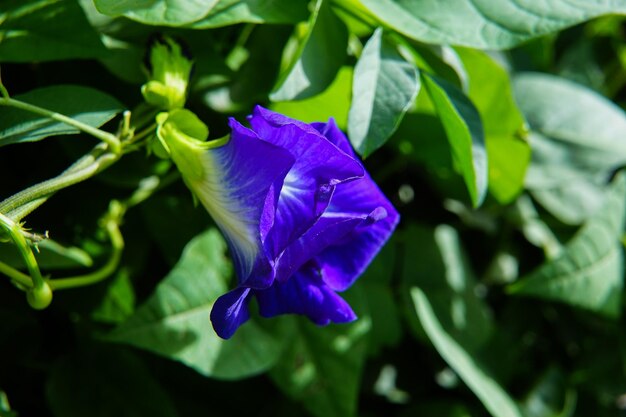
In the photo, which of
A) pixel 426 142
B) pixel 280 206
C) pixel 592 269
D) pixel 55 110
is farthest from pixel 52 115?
pixel 592 269

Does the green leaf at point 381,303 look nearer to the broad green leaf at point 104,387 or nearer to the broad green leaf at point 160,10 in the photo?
the broad green leaf at point 104,387

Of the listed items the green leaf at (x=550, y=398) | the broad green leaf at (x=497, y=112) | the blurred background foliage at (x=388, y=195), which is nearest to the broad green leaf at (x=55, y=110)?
the blurred background foliage at (x=388, y=195)

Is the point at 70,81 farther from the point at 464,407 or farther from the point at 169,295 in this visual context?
the point at 464,407

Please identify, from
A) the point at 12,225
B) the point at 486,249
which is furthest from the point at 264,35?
the point at 486,249

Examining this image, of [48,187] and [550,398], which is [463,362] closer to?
[550,398]

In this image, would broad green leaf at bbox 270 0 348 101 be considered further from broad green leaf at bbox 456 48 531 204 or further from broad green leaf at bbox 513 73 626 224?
broad green leaf at bbox 513 73 626 224
